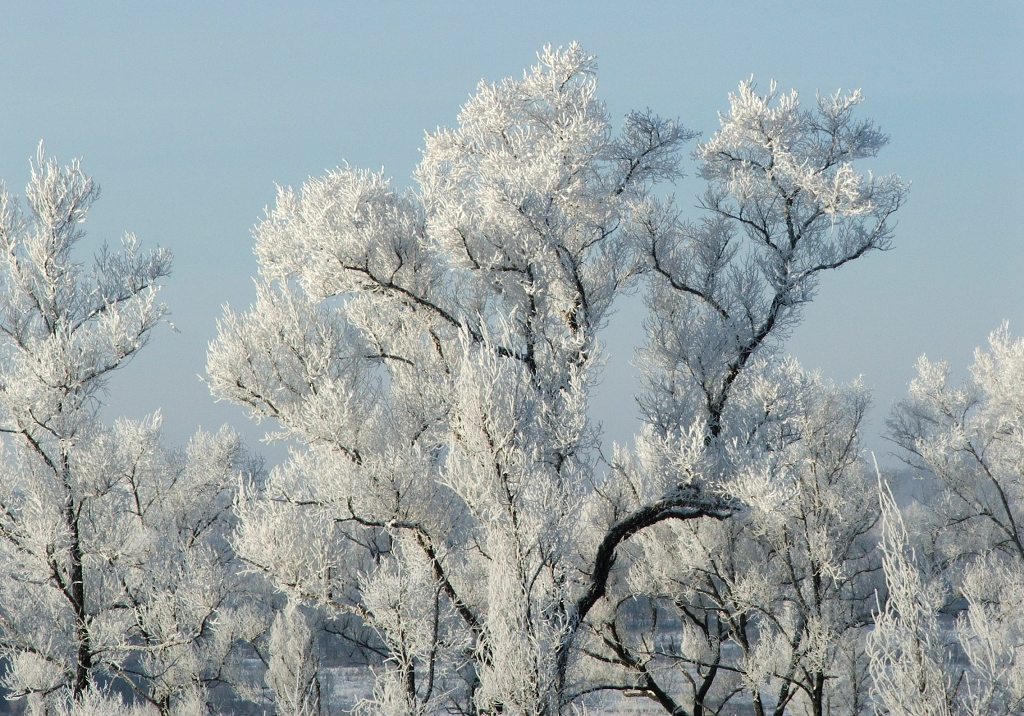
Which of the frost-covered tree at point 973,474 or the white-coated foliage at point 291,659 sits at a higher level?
the frost-covered tree at point 973,474

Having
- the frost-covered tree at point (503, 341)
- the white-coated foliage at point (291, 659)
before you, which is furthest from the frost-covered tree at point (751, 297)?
the white-coated foliage at point (291, 659)

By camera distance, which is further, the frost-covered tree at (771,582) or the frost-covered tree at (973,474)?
the frost-covered tree at (973,474)

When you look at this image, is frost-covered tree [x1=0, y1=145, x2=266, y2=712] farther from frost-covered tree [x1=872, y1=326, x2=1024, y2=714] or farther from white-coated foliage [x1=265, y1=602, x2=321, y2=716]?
frost-covered tree [x1=872, y1=326, x2=1024, y2=714]

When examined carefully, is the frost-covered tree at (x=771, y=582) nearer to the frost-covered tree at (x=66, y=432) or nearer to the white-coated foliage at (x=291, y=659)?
the white-coated foliage at (x=291, y=659)

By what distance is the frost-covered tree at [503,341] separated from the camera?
30.9 feet

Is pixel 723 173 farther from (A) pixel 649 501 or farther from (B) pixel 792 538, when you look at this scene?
(B) pixel 792 538

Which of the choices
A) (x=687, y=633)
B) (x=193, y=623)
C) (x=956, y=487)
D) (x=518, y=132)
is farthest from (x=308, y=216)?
(x=956, y=487)

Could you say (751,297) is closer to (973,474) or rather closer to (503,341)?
(503,341)

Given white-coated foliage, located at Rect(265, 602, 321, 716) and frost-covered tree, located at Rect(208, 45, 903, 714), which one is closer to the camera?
frost-covered tree, located at Rect(208, 45, 903, 714)

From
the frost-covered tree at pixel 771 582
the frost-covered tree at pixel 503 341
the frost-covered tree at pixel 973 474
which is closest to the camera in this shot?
the frost-covered tree at pixel 503 341

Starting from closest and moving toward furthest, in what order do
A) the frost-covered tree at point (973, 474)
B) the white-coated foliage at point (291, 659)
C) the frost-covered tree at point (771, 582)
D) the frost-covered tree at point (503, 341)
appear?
the frost-covered tree at point (503, 341)
the frost-covered tree at point (771, 582)
the white-coated foliage at point (291, 659)
the frost-covered tree at point (973, 474)

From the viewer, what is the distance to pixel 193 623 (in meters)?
13.6

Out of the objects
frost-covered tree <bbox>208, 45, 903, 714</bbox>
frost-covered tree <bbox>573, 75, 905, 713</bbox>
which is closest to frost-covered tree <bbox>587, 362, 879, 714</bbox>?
frost-covered tree <bbox>573, 75, 905, 713</bbox>

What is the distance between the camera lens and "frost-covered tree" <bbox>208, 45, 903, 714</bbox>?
9430mm
